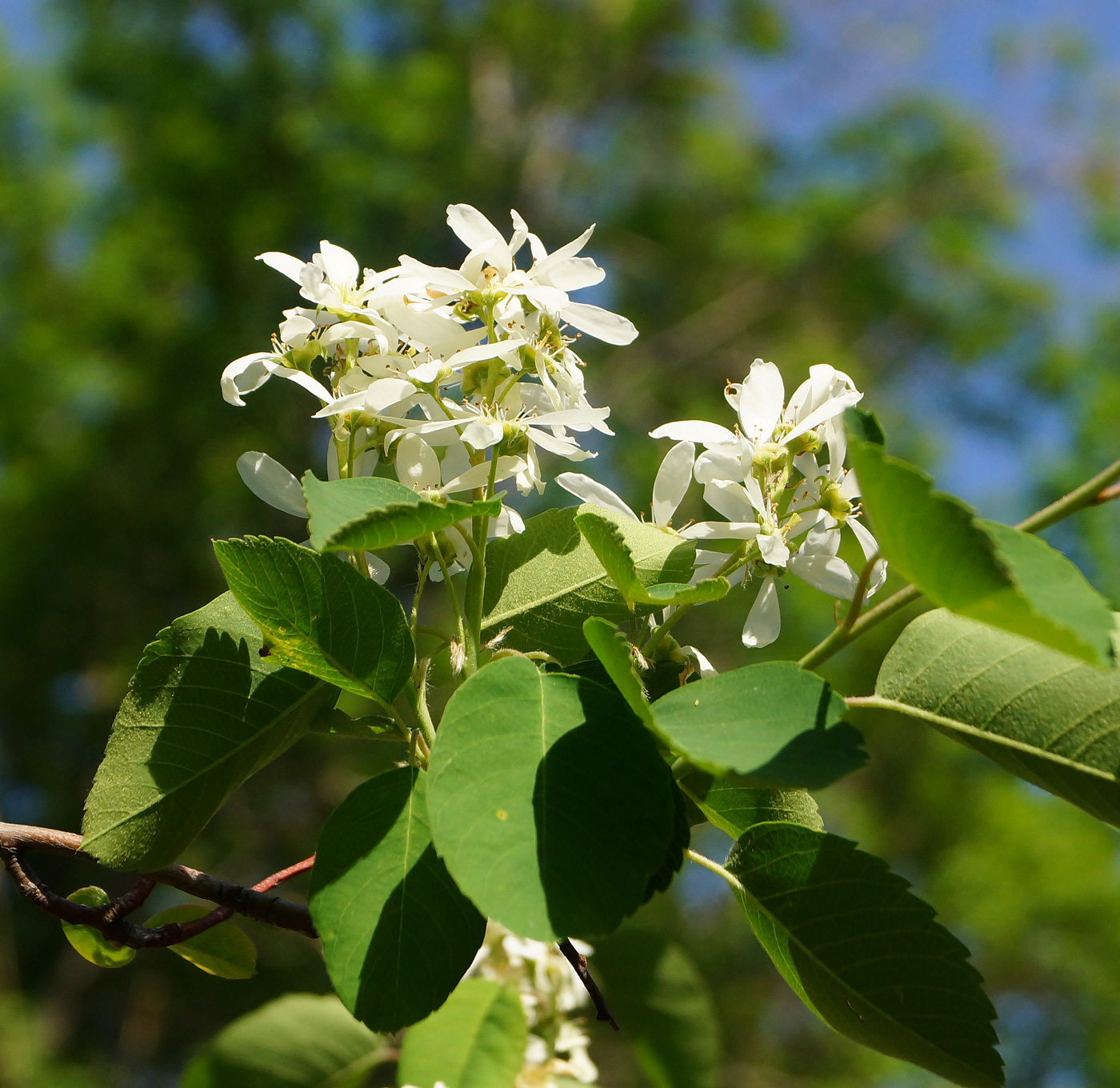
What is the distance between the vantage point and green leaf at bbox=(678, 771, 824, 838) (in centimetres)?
63

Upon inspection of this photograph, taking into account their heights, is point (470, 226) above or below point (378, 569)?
above

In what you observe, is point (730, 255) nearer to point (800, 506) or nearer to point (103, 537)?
point (103, 537)

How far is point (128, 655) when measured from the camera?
227 inches

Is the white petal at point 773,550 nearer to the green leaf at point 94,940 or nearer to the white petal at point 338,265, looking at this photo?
the white petal at point 338,265

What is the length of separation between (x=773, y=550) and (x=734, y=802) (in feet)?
0.53

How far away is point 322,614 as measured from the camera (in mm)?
561

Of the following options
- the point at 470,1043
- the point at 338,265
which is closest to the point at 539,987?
the point at 470,1043

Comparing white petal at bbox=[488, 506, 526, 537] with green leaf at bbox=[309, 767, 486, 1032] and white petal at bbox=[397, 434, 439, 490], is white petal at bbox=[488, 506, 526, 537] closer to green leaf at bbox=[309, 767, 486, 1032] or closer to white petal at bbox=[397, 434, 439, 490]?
white petal at bbox=[397, 434, 439, 490]

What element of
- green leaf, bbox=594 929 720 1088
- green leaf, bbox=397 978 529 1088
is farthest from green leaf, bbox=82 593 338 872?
green leaf, bbox=594 929 720 1088

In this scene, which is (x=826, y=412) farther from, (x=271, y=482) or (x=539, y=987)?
(x=539, y=987)

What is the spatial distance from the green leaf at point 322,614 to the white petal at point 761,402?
283 mm

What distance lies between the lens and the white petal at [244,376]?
2.42 ft

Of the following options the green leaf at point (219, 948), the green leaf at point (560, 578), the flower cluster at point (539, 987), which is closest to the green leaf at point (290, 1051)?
the flower cluster at point (539, 987)

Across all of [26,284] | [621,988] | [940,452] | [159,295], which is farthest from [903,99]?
[621,988]
